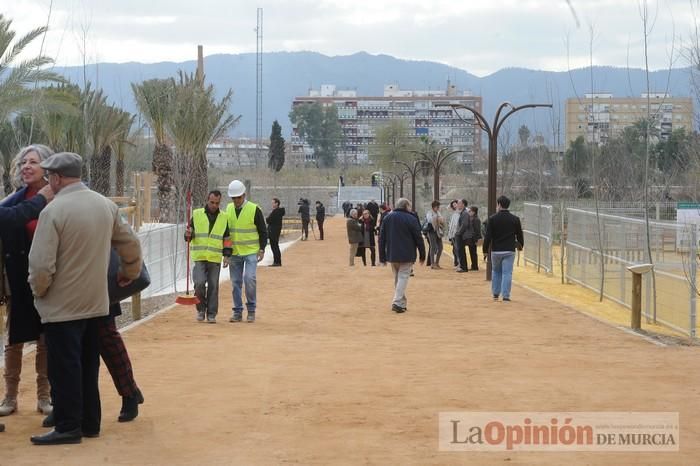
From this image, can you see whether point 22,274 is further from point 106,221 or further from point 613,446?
point 613,446

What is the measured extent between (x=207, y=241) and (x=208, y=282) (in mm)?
563

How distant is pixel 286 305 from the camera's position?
738 inches

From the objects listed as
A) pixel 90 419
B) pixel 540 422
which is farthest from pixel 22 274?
pixel 540 422

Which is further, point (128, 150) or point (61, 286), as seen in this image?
point (128, 150)

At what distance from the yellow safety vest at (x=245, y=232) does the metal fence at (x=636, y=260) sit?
5707 mm

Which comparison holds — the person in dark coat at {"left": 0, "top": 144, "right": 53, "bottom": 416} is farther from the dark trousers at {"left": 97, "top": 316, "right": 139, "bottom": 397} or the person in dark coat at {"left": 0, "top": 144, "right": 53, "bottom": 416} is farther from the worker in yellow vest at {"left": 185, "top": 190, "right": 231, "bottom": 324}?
the worker in yellow vest at {"left": 185, "top": 190, "right": 231, "bottom": 324}

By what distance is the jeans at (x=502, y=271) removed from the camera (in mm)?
19219

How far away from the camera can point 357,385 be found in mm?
9547

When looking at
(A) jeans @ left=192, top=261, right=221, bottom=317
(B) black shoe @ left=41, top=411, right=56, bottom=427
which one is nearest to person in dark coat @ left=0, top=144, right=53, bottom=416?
(B) black shoe @ left=41, top=411, right=56, bottom=427

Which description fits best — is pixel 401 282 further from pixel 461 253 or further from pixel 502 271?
pixel 461 253

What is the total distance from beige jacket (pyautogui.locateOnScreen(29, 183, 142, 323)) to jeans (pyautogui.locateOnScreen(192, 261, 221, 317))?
761 cm

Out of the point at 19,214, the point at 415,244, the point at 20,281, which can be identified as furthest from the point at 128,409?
the point at 415,244

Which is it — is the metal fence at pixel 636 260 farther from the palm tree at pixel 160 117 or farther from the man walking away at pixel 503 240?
the palm tree at pixel 160 117

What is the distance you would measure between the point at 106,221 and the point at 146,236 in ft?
48.0
